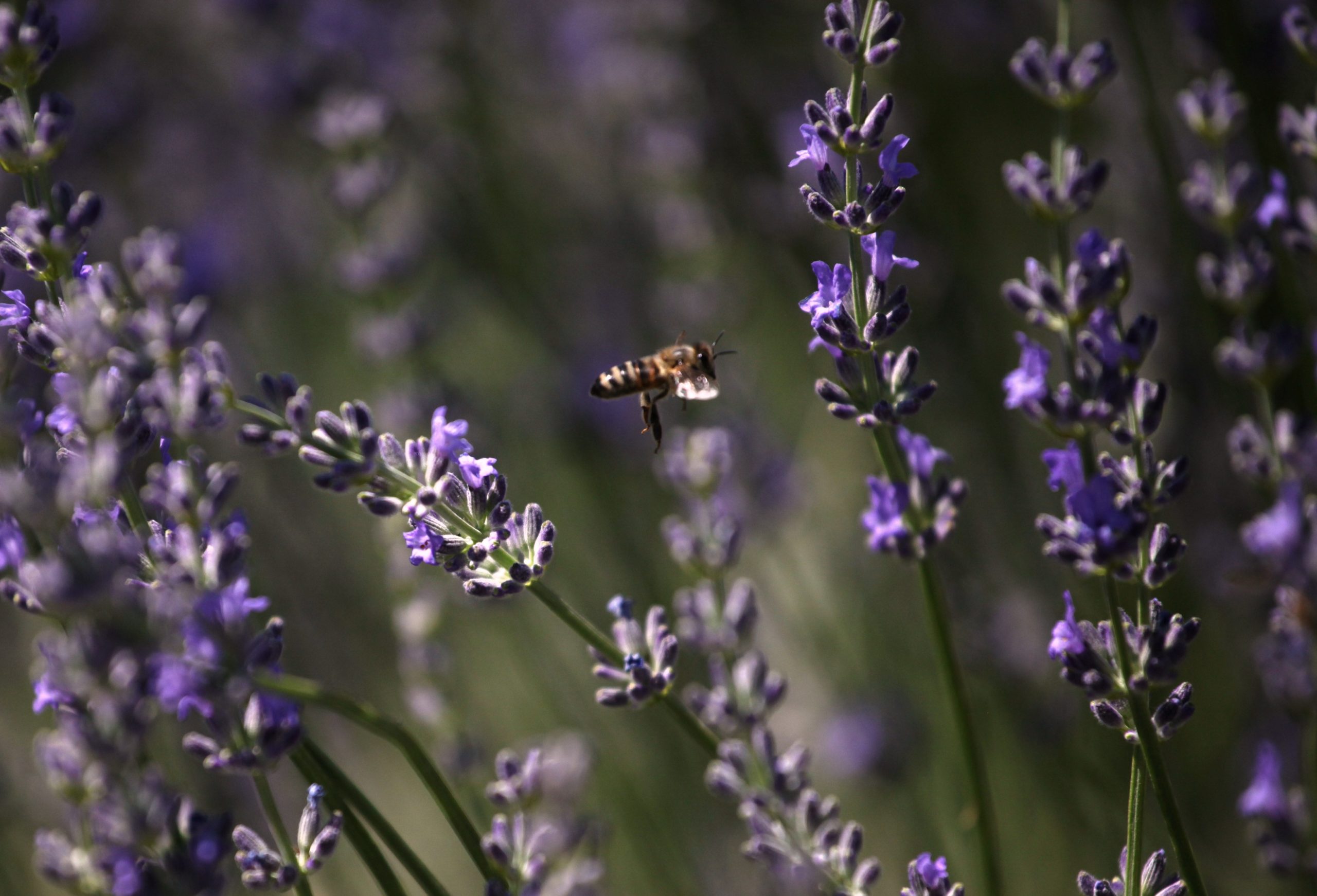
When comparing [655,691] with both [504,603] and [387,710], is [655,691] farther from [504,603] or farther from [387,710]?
[387,710]

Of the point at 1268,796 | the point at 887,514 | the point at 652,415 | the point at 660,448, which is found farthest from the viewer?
the point at 660,448

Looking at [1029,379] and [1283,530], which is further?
[1283,530]

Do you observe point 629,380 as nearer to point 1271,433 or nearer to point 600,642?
point 600,642

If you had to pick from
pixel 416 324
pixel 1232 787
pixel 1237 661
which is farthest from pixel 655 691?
pixel 1232 787

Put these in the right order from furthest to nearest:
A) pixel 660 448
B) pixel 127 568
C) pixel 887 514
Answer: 1. pixel 660 448
2. pixel 887 514
3. pixel 127 568

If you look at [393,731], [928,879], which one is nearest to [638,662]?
[393,731]

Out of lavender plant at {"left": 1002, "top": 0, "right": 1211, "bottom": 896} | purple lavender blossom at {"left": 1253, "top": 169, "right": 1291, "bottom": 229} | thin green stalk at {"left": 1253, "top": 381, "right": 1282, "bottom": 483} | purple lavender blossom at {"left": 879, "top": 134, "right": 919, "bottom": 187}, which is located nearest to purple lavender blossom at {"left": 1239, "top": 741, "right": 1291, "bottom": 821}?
lavender plant at {"left": 1002, "top": 0, "right": 1211, "bottom": 896}
